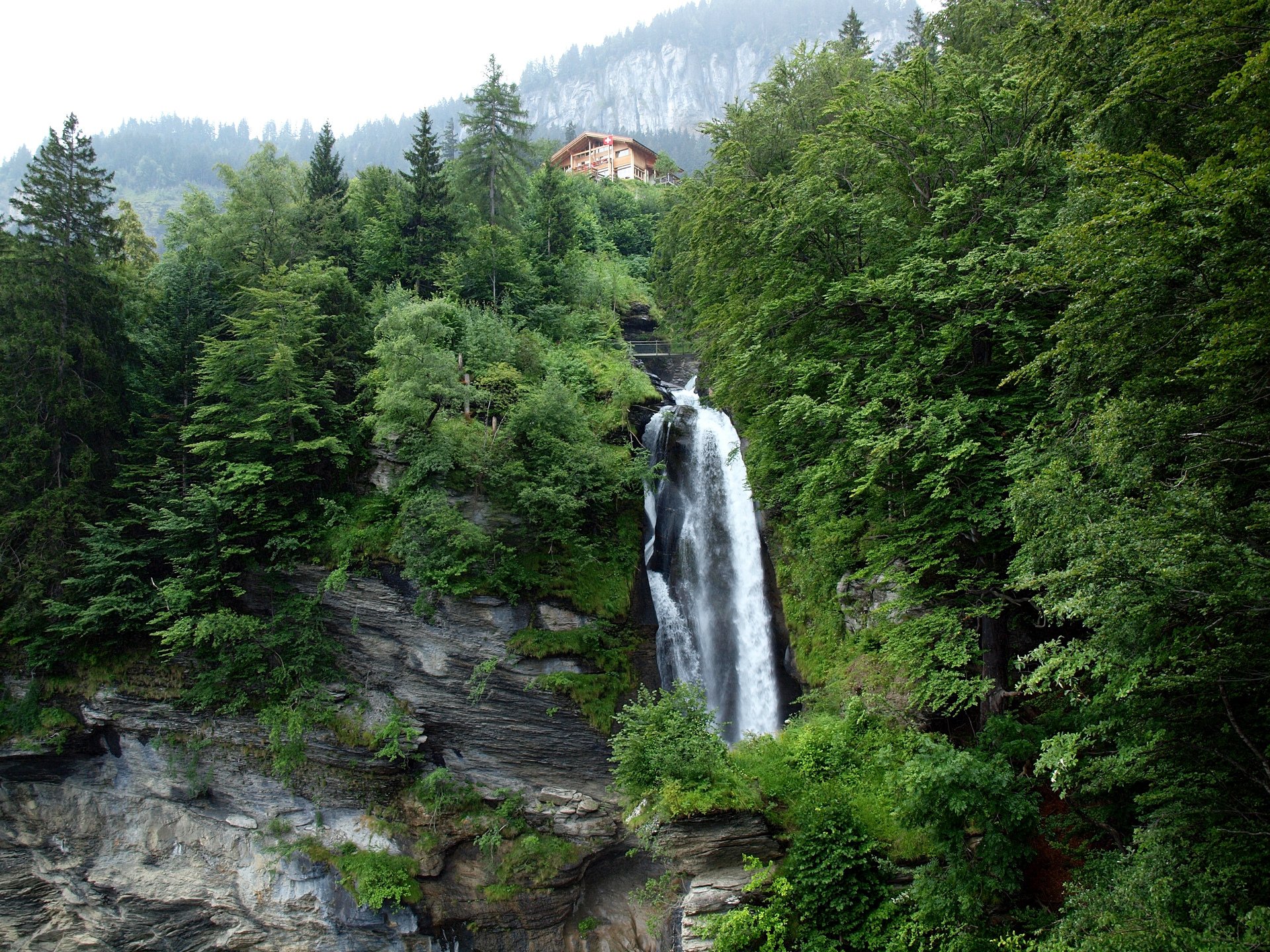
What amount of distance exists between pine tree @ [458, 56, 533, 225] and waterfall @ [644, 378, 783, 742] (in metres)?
13.1

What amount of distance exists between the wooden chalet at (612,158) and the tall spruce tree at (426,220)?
103ft

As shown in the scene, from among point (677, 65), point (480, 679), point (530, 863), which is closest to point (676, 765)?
point (480, 679)

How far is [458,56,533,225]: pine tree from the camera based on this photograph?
2683 centimetres

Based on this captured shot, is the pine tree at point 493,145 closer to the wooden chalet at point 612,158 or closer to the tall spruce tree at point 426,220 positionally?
the tall spruce tree at point 426,220

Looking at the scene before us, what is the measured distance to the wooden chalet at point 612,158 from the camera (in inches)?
2215

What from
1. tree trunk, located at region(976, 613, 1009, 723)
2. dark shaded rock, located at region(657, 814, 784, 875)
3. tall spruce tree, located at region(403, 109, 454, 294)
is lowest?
dark shaded rock, located at region(657, 814, 784, 875)

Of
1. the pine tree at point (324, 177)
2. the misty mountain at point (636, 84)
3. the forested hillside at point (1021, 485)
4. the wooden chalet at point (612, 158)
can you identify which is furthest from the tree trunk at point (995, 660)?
the misty mountain at point (636, 84)

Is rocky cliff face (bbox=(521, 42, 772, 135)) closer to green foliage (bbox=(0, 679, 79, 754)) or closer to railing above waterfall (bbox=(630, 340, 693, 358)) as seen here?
railing above waterfall (bbox=(630, 340, 693, 358))

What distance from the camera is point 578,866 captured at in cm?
1650

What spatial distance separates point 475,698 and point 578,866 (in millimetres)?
5005

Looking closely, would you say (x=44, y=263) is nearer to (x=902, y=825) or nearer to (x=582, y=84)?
(x=902, y=825)

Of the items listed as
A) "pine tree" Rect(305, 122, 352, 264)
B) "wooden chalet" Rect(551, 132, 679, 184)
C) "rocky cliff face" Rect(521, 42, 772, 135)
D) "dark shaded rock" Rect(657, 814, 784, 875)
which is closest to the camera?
"dark shaded rock" Rect(657, 814, 784, 875)

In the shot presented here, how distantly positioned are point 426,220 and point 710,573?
57.6 feet

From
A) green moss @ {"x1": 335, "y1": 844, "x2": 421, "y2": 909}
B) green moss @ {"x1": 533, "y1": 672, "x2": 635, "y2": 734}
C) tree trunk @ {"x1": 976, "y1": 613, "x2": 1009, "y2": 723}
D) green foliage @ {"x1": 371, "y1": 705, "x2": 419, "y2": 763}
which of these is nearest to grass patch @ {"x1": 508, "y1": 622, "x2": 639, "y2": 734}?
green moss @ {"x1": 533, "y1": 672, "x2": 635, "y2": 734}
